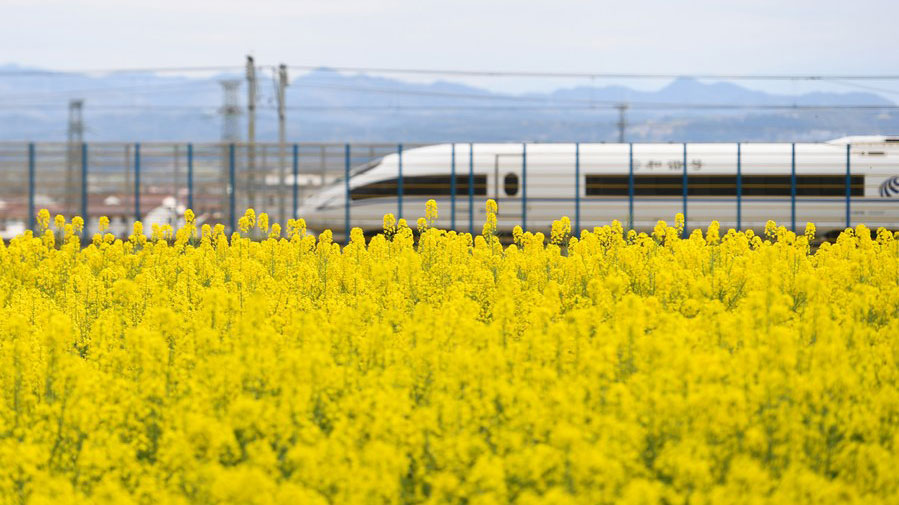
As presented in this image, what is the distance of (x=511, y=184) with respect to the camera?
2300 cm

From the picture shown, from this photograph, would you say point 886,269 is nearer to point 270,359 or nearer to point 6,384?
point 270,359

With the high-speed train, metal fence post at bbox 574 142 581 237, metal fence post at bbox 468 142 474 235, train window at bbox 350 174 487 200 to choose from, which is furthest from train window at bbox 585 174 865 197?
train window at bbox 350 174 487 200

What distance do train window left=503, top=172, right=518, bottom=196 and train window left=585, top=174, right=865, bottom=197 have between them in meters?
1.28

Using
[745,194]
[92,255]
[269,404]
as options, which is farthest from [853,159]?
[269,404]

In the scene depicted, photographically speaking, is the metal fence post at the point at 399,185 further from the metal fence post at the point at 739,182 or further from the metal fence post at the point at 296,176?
the metal fence post at the point at 739,182

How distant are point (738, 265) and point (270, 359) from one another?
17.3 feet

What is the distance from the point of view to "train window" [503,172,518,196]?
22953 millimetres

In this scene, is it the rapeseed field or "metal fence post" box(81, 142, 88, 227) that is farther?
"metal fence post" box(81, 142, 88, 227)

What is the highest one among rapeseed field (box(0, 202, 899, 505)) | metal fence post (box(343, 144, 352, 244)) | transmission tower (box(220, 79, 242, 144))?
transmission tower (box(220, 79, 242, 144))

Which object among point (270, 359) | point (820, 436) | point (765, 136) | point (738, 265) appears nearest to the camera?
point (820, 436)

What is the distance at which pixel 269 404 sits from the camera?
575 cm

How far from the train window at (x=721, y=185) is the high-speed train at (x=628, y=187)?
18mm

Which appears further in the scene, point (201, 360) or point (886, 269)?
point (886, 269)

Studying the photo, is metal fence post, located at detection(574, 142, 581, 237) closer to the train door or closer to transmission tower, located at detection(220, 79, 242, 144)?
the train door
